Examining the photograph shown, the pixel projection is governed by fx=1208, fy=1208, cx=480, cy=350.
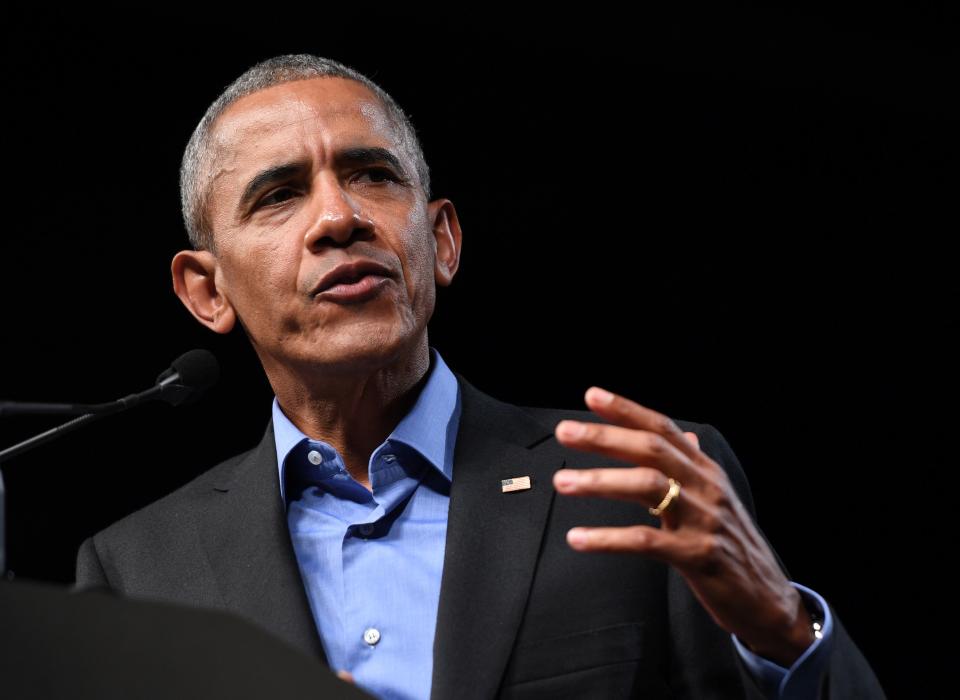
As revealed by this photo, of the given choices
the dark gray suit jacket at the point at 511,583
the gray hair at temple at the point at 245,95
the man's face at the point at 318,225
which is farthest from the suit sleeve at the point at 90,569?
the gray hair at temple at the point at 245,95

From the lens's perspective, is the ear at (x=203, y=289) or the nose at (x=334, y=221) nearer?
the nose at (x=334, y=221)

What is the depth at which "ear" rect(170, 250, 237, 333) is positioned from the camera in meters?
2.12

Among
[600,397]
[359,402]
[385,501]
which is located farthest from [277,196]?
[600,397]

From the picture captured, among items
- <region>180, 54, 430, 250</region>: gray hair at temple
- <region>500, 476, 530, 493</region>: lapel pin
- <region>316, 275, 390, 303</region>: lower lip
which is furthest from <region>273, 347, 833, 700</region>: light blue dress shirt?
<region>180, 54, 430, 250</region>: gray hair at temple

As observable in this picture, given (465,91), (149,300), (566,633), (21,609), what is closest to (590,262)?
(465,91)

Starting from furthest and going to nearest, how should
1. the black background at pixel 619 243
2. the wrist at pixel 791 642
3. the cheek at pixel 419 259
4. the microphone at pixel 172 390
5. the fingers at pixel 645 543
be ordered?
1. the black background at pixel 619 243
2. the cheek at pixel 419 259
3. the microphone at pixel 172 390
4. the wrist at pixel 791 642
5. the fingers at pixel 645 543

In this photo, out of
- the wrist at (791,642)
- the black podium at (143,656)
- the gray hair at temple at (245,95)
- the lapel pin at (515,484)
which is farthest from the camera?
the gray hair at temple at (245,95)

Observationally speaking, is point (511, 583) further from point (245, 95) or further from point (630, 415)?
point (245, 95)

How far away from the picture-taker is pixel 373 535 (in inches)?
72.8

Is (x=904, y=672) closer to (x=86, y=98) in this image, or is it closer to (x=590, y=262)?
(x=590, y=262)

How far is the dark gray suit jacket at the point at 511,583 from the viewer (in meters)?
1.63

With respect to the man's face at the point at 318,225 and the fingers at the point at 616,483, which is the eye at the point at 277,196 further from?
the fingers at the point at 616,483

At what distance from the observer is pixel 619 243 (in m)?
3.08

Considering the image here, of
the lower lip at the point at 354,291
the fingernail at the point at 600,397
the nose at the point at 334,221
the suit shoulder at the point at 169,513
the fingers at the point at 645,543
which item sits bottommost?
the suit shoulder at the point at 169,513
